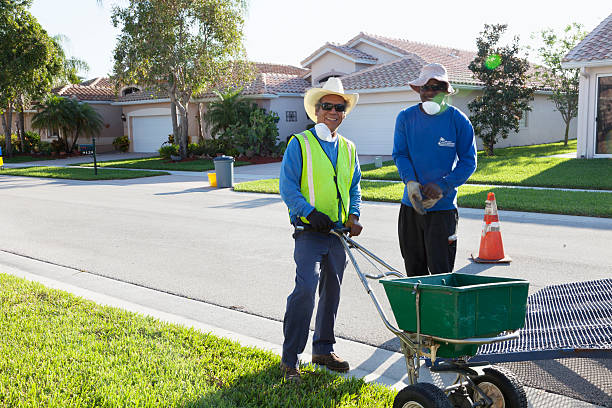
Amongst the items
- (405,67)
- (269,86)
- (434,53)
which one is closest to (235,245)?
(405,67)

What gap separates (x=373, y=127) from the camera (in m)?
28.5

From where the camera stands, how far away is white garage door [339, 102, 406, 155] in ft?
90.7

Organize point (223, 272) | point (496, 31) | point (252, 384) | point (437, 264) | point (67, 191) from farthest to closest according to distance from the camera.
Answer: point (496, 31), point (67, 191), point (223, 272), point (437, 264), point (252, 384)

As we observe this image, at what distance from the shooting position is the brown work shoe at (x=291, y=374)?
3.97 metres

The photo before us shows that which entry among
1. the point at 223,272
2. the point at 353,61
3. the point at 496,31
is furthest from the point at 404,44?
Answer: the point at 223,272

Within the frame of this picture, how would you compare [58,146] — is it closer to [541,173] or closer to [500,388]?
[541,173]

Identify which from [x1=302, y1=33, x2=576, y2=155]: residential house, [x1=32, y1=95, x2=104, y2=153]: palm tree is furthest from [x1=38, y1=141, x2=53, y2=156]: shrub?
[x1=302, y1=33, x2=576, y2=155]: residential house

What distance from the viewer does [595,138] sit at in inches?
811

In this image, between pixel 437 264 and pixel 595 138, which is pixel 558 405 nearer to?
pixel 437 264

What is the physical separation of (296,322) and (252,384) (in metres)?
0.50

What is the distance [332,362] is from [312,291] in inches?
27.2

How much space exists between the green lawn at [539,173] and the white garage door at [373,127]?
5850mm

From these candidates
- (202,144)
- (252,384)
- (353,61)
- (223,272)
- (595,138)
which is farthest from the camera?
(353,61)

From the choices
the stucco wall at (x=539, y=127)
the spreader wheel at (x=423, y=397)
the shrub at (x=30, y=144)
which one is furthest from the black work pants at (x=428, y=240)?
the shrub at (x=30, y=144)
